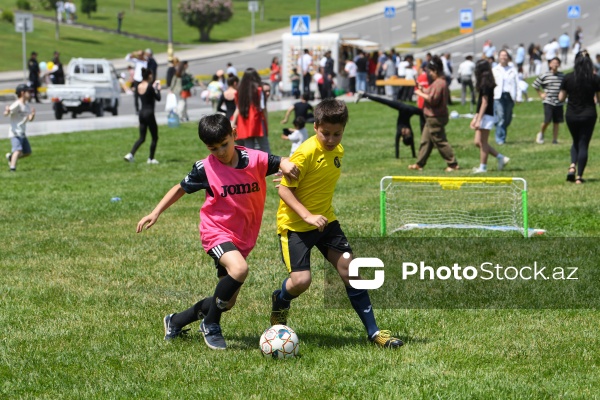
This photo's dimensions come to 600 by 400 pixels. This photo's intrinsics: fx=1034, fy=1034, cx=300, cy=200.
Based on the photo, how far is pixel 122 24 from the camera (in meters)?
71.1

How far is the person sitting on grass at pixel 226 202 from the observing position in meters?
6.95

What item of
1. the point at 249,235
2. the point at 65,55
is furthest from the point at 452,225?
the point at 65,55

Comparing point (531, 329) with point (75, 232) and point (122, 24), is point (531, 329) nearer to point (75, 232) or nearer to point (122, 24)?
point (75, 232)

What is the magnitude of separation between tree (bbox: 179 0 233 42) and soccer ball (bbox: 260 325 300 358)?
2409 inches

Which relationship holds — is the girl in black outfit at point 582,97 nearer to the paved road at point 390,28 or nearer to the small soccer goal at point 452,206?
the small soccer goal at point 452,206

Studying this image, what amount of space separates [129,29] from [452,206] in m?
57.7

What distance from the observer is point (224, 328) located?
793 cm

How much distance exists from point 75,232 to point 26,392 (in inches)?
264

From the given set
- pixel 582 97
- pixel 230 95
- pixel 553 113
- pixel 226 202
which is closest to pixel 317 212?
pixel 226 202

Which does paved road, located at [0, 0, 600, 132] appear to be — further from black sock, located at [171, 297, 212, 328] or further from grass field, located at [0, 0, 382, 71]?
black sock, located at [171, 297, 212, 328]

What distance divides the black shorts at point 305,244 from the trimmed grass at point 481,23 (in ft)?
183

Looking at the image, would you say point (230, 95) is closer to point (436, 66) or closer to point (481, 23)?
point (436, 66)

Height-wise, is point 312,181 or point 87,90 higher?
point 87,90

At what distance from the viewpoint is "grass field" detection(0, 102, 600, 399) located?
6.34 meters
